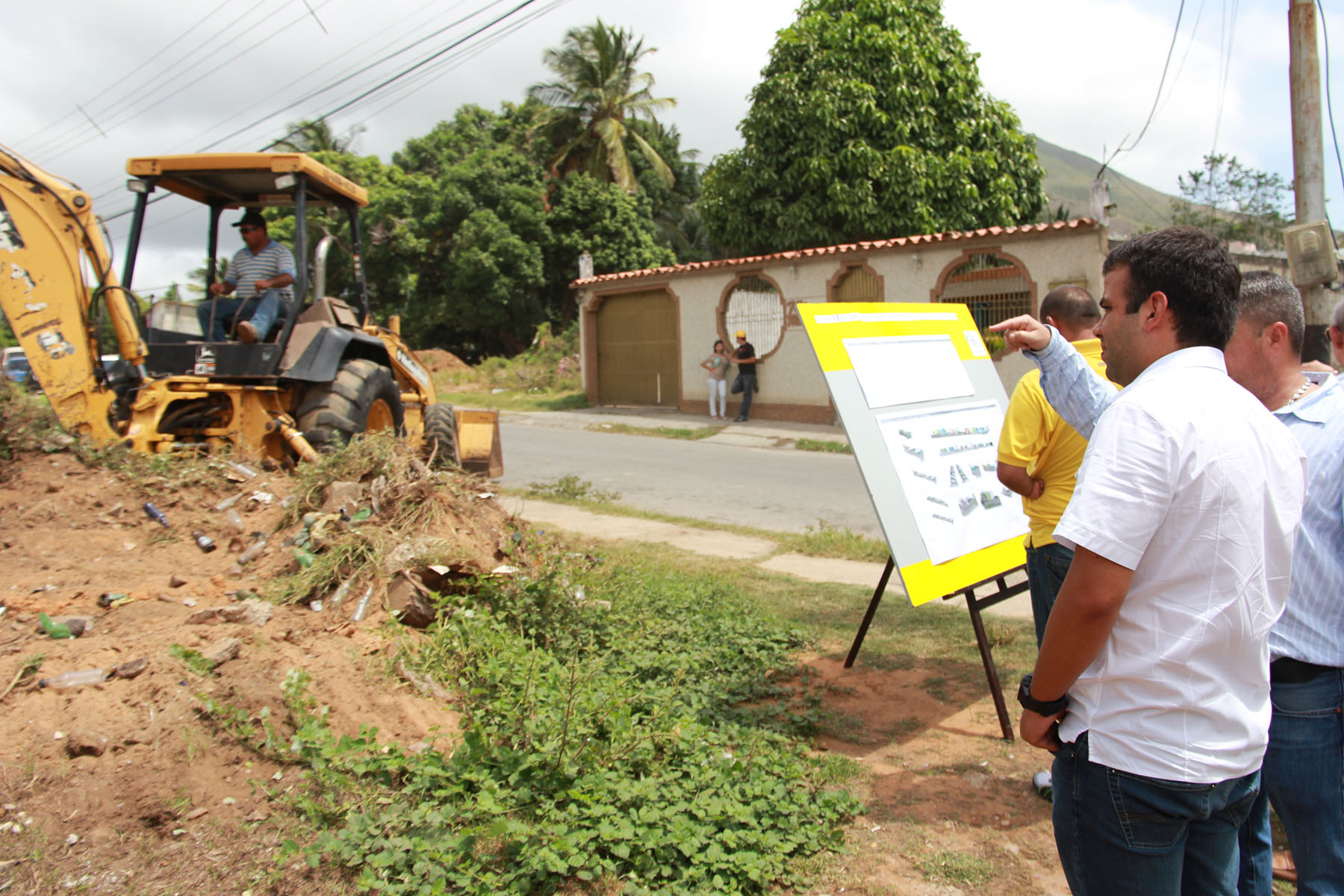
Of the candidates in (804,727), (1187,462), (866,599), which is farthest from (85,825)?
(866,599)

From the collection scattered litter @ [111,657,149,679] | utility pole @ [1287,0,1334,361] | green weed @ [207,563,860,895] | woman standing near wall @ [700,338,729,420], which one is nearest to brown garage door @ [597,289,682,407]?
woman standing near wall @ [700,338,729,420]

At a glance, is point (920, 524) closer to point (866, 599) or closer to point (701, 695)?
point (701, 695)

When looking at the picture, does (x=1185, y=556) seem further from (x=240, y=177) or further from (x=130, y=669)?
(x=240, y=177)

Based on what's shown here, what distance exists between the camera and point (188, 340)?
7.15 meters

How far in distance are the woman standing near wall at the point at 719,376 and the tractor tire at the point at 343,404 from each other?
11.1 metres

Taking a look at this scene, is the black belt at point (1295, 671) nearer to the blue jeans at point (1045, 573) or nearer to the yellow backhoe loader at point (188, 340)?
the blue jeans at point (1045, 573)

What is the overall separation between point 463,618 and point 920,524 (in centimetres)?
219

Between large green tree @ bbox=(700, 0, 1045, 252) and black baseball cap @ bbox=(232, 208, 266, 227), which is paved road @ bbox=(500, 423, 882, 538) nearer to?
black baseball cap @ bbox=(232, 208, 266, 227)

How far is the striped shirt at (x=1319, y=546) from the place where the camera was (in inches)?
88.5

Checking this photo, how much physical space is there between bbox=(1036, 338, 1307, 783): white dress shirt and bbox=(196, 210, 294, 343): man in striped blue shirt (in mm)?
6387

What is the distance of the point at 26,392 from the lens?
5.84m

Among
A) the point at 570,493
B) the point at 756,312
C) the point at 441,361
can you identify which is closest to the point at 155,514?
the point at 570,493

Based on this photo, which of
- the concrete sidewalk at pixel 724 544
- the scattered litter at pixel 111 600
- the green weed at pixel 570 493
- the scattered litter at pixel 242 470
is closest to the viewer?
the scattered litter at pixel 111 600

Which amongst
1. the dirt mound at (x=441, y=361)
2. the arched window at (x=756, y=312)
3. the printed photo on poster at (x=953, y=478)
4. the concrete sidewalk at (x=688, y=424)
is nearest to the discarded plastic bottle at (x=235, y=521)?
the printed photo on poster at (x=953, y=478)
